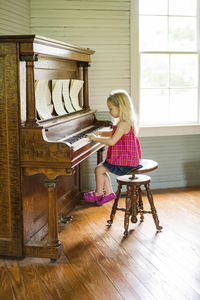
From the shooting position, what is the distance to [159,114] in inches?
206

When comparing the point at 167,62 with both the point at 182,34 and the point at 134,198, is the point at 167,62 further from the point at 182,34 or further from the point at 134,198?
the point at 134,198

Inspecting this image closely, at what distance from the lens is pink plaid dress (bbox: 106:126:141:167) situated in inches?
146

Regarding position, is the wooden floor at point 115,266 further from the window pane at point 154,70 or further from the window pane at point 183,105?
the window pane at point 154,70

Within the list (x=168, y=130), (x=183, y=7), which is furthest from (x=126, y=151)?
(x=183, y=7)

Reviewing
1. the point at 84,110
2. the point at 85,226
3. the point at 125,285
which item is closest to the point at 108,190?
the point at 85,226

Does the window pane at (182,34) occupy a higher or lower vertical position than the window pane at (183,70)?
higher

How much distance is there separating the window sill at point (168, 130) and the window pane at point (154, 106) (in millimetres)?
107

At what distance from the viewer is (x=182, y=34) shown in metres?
5.16

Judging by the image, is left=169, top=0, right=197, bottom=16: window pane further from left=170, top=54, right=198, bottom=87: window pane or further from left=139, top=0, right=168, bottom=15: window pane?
left=170, top=54, right=198, bottom=87: window pane

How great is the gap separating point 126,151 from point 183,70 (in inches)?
78.5

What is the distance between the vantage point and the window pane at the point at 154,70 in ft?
16.8

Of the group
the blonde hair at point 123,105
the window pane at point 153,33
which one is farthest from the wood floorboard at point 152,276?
the window pane at point 153,33

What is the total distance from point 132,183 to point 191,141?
79.9 inches

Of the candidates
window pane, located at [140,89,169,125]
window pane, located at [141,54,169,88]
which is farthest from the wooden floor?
window pane, located at [141,54,169,88]
